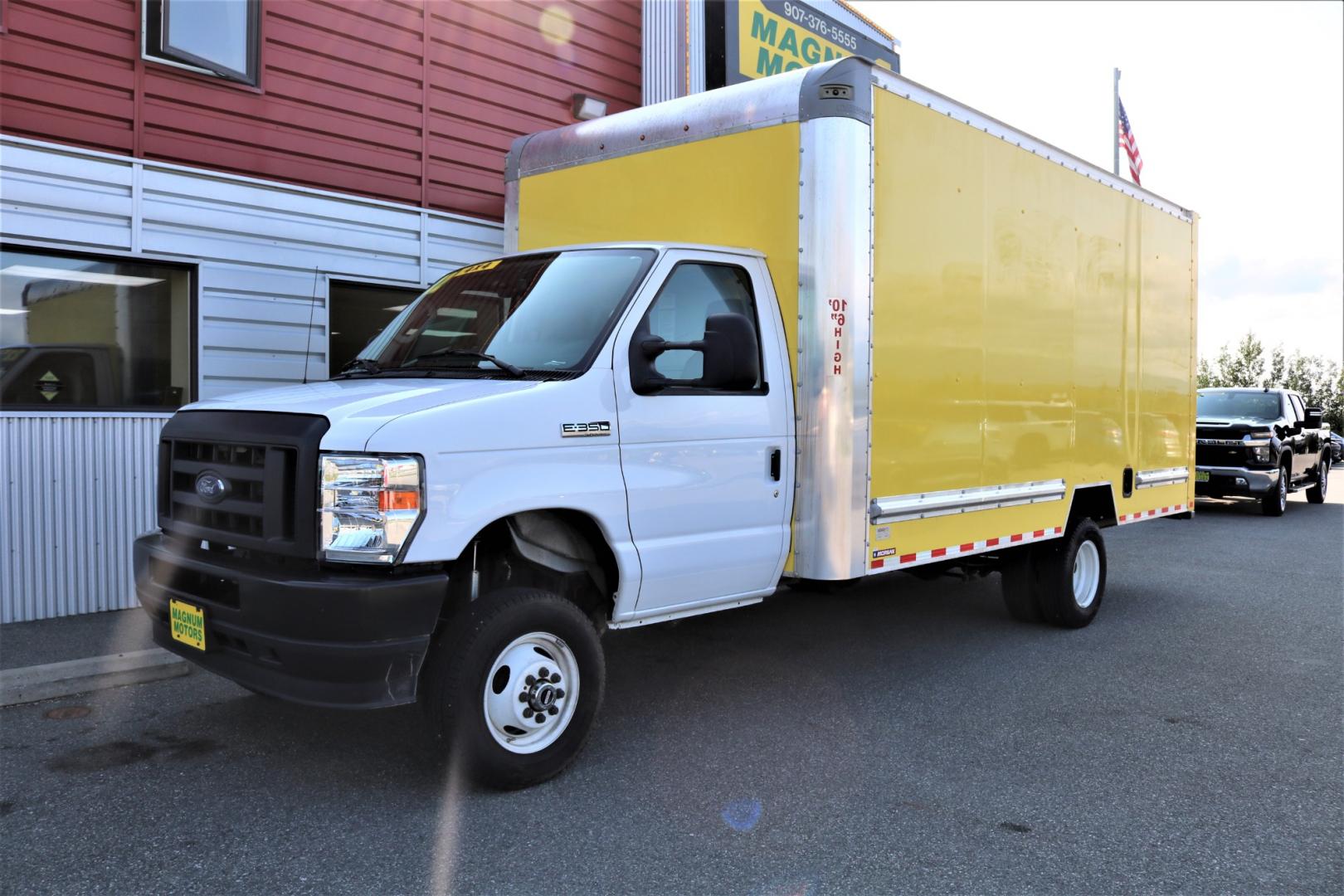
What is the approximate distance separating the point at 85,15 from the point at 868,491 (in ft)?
20.0

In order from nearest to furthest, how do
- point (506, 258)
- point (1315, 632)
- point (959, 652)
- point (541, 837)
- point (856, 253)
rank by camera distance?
1. point (541, 837)
2. point (856, 253)
3. point (506, 258)
4. point (959, 652)
5. point (1315, 632)

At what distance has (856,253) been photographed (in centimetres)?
495

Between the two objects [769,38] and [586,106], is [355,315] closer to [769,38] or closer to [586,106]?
[586,106]

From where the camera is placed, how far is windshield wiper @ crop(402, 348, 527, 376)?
168 inches

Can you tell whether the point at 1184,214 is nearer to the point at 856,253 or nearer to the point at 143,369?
the point at 856,253

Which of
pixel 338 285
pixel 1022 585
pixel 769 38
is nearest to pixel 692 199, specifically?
pixel 1022 585

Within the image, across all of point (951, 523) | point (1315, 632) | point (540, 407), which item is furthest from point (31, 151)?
point (1315, 632)

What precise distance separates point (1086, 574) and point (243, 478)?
5.78 metres

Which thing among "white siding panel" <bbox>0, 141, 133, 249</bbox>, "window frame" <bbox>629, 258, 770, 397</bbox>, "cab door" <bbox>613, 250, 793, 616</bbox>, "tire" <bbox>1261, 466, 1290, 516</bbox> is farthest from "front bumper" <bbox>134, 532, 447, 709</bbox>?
"tire" <bbox>1261, 466, 1290, 516</bbox>

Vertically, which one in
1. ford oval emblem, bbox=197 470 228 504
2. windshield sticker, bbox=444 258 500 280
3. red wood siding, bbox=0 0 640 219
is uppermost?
red wood siding, bbox=0 0 640 219

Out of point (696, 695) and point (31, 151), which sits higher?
point (31, 151)

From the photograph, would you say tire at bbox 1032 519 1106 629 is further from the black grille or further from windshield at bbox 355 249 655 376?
the black grille

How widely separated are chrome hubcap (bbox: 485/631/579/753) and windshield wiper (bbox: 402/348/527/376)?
3.54ft

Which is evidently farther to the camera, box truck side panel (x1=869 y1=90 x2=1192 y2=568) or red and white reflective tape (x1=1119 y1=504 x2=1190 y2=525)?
red and white reflective tape (x1=1119 y1=504 x2=1190 y2=525)
